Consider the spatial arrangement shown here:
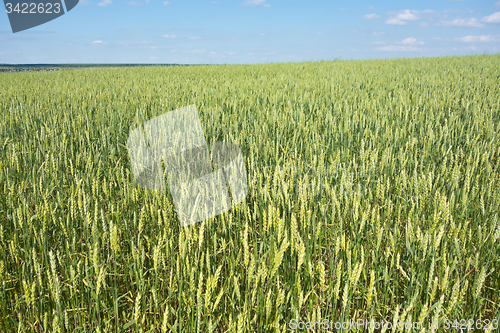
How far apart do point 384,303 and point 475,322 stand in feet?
0.93

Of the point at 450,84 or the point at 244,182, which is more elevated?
the point at 450,84

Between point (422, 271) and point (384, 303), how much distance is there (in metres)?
0.17

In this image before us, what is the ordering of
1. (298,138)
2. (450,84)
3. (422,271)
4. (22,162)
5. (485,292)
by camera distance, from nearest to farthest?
1. (422,271)
2. (485,292)
3. (22,162)
4. (298,138)
5. (450,84)

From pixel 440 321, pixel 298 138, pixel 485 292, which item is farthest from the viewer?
pixel 298 138

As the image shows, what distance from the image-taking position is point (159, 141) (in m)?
2.36

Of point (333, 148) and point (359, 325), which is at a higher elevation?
point (333, 148)

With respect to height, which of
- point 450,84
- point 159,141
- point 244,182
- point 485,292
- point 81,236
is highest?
point 450,84

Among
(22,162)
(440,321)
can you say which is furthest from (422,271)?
(22,162)

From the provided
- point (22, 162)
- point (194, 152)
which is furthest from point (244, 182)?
point (22, 162)

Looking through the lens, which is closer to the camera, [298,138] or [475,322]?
[475,322]

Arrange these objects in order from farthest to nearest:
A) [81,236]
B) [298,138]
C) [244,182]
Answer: [298,138] → [244,182] → [81,236]

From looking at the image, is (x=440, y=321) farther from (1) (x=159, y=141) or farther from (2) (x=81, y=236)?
(1) (x=159, y=141)

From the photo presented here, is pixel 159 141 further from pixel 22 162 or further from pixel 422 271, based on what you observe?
pixel 422 271

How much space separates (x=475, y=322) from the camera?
3.33 ft
